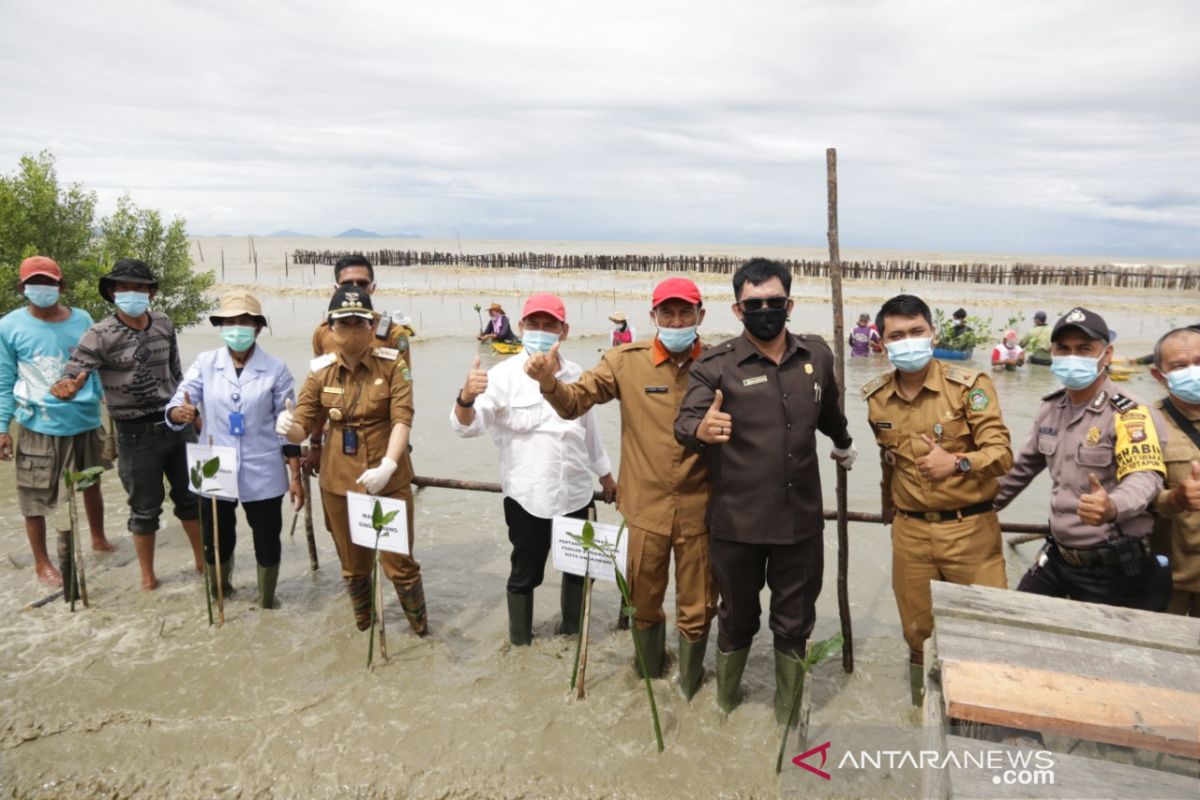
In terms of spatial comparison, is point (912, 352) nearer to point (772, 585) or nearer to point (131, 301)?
point (772, 585)

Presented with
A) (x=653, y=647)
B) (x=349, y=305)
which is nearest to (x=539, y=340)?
(x=349, y=305)

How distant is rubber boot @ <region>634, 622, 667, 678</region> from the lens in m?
3.74

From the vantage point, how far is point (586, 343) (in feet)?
65.5

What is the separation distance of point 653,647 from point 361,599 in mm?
1817

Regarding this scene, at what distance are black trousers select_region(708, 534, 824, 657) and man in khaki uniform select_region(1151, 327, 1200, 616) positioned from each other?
4.99ft

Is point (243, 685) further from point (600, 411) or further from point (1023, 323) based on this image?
point (1023, 323)

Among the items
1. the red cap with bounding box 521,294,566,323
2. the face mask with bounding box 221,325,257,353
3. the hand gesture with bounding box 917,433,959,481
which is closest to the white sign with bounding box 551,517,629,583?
the red cap with bounding box 521,294,566,323

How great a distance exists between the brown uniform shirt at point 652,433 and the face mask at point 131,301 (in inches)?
122

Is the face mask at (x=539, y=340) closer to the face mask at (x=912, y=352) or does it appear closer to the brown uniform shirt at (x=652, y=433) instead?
the brown uniform shirt at (x=652, y=433)

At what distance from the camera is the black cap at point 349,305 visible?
373 centimetres

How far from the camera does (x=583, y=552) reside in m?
3.51

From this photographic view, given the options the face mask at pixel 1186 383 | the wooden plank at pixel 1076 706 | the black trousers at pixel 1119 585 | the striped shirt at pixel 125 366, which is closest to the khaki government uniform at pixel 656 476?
the wooden plank at pixel 1076 706

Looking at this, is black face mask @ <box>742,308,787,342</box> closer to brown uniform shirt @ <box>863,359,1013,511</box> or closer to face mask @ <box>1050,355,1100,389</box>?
brown uniform shirt @ <box>863,359,1013,511</box>

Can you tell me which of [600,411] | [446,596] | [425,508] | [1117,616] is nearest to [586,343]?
[600,411]
